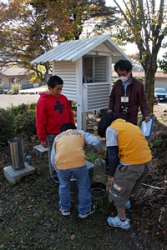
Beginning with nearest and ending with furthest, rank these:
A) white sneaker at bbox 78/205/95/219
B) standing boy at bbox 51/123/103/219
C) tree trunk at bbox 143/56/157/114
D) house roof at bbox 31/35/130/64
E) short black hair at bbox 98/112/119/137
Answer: short black hair at bbox 98/112/119/137, standing boy at bbox 51/123/103/219, white sneaker at bbox 78/205/95/219, house roof at bbox 31/35/130/64, tree trunk at bbox 143/56/157/114

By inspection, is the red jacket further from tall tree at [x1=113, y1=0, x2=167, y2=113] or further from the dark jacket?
tall tree at [x1=113, y1=0, x2=167, y2=113]

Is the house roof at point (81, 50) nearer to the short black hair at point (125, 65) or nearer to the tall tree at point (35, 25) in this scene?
the short black hair at point (125, 65)

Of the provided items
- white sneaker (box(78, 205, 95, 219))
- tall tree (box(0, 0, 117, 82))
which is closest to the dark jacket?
white sneaker (box(78, 205, 95, 219))

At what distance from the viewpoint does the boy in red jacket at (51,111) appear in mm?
2770

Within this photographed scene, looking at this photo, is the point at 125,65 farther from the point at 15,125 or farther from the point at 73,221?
the point at 15,125

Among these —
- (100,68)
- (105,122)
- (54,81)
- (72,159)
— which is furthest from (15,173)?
(100,68)

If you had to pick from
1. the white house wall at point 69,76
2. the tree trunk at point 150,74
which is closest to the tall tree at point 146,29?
the tree trunk at point 150,74

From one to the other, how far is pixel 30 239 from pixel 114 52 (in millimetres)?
4969

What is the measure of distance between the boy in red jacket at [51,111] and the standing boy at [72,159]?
1.77 ft

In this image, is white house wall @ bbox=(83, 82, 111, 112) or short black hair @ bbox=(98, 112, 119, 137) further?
white house wall @ bbox=(83, 82, 111, 112)

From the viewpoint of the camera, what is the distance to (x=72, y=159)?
7.11 ft

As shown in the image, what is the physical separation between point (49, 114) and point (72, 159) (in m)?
0.95

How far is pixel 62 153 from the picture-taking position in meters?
2.17

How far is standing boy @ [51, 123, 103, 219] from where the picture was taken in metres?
2.17
